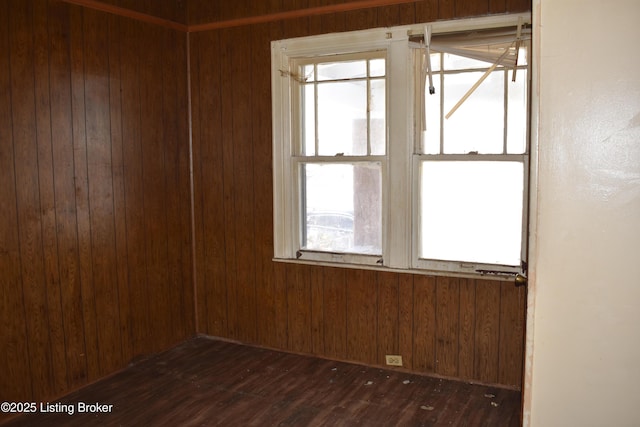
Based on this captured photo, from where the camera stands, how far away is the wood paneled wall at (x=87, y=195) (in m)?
2.84

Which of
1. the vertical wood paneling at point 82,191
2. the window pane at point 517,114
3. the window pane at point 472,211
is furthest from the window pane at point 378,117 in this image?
the vertical wood paneling at point 82,191

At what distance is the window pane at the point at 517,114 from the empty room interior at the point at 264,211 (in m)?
0.01

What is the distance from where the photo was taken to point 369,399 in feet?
10.1

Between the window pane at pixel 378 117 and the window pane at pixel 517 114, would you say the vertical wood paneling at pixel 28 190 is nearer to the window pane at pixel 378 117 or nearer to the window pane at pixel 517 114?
the window pane at pixel 378 117

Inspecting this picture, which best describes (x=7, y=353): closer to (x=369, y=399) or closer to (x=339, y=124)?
(x=369, y=399)

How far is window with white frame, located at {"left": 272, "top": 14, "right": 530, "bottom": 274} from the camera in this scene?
3115mm

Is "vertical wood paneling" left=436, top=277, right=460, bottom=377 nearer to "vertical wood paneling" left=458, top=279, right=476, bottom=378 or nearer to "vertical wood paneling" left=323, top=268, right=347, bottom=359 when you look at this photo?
"vertical wood paneling" left=458, top=279, right=476, bottom=378

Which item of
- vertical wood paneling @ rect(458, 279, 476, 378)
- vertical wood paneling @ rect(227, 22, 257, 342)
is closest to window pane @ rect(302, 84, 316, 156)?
vertical wood paneling @ rect(227, 22, 257, 342)

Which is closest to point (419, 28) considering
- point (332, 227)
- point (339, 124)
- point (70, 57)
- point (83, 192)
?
point (339, 124)

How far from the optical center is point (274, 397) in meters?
3.11

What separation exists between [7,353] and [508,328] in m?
3.00

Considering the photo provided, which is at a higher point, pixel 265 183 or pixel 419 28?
pixel 419 28

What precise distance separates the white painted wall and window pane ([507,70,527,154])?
6.26 ft

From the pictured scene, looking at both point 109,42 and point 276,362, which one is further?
point 276,362
